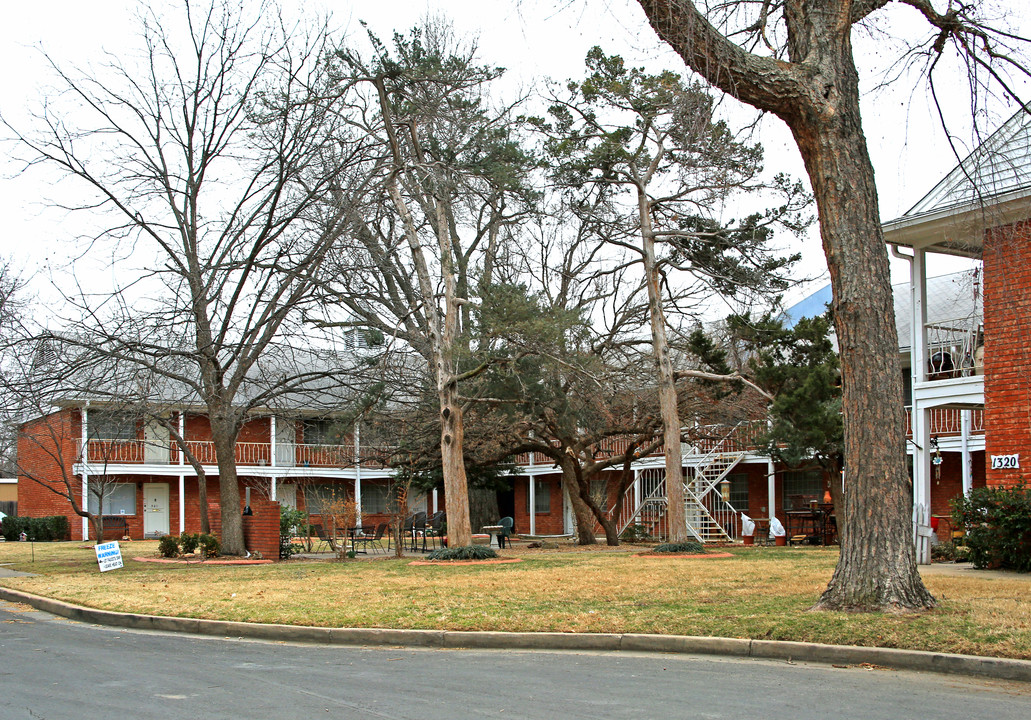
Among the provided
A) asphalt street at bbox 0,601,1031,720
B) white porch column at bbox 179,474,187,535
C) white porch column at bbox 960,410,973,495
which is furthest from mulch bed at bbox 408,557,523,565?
white porch column at bbox 179,474,187,535

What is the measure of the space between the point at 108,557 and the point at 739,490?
22220mm

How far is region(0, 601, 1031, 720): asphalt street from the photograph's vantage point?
21.1ft

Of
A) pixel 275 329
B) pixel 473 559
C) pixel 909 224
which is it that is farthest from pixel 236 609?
pixel 909 224

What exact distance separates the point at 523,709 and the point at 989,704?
10.3ft

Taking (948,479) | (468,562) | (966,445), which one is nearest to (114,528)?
(468,562)

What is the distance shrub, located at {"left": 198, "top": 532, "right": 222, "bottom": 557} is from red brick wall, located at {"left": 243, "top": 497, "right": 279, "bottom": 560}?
90 cm

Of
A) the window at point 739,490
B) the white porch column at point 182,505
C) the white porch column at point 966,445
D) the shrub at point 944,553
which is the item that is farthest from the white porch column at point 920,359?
the white porch column at point 182,505

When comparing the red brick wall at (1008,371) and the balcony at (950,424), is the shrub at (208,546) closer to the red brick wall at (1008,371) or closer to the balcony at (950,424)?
the red brick wall at (1008,371)

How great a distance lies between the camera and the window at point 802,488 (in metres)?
31.3

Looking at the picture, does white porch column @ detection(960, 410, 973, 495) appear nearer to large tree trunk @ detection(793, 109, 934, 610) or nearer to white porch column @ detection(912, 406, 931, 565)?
white porch column @ detection(912, 406, 931, 565)

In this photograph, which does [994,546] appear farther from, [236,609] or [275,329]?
[275,329]

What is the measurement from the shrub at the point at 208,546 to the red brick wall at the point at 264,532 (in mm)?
899

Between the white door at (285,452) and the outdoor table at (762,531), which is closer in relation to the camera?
the outdoor table at (762,531)

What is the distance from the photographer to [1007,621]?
345 inches
